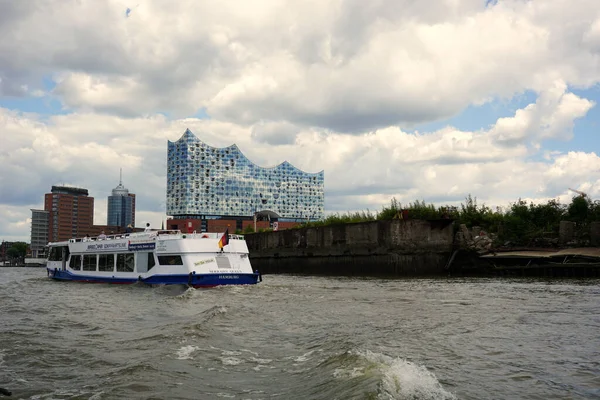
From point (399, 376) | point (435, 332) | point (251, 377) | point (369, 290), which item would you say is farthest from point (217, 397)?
point (369, 290)

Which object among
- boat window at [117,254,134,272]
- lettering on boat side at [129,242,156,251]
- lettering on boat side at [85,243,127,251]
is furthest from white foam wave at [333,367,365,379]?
lettering on boat side at [85,243,127,251]

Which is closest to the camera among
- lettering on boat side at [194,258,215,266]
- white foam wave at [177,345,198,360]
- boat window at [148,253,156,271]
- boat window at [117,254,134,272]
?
white foam wave at [177,345,198,360]

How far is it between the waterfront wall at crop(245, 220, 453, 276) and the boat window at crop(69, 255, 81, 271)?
2049cm

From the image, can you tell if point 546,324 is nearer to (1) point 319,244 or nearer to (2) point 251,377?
(2) point 251,377

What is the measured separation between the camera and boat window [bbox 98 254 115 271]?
34094 millimetres

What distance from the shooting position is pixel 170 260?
95.1ft

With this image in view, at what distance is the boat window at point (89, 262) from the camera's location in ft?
119

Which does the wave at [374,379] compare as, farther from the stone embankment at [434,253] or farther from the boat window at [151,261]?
the stone embankment at [434,253]

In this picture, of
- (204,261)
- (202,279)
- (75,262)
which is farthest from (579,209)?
(75,262)

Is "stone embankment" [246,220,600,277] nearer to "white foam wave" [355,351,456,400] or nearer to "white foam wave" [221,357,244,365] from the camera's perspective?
"white foam wave" [355,351,456,400]

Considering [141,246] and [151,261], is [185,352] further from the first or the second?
[141,246]

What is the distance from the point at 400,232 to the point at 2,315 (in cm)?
2892

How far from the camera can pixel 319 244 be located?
164 ft

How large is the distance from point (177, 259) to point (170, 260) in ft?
2.21
